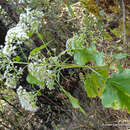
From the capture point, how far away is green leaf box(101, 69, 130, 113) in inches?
48.1

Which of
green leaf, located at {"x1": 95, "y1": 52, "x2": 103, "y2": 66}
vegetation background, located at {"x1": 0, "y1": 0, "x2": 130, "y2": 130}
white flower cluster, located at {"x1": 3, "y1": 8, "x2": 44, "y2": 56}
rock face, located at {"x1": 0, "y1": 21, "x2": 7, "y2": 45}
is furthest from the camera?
rock face, located at {"x1": 0, "y1": 21, "x2": 7, "y2": 45}

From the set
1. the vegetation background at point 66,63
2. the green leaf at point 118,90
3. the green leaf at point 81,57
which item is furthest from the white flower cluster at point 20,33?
the vegetation background at point 66,63

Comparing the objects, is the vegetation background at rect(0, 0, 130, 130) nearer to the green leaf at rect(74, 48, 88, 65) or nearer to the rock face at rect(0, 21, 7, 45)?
the rock face at rect(0, 21, 7, 45)

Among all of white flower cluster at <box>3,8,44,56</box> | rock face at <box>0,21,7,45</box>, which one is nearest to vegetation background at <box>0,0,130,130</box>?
rock face at <box>0,21,7,45</box>

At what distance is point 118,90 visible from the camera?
4.16 ft

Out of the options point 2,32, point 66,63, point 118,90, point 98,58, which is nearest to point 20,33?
point 98,58

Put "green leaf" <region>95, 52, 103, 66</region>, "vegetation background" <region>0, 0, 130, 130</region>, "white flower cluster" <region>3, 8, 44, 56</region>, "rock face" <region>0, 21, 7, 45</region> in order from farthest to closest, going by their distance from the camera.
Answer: "rock face" <region>0, 21, 7, 45</region>, "vegetation background" <region>0, 0, 130, 130</region>, "white flower cluster" <region>3, 8, 44, 56</region>, "green leaf" <region>95, 52, 103, 66</region>

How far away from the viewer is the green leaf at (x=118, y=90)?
122 centimetres

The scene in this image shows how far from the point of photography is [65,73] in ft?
11.8

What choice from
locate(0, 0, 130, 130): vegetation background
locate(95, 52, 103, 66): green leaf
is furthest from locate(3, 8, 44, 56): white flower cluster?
locate(0, 0, 130, 130): vegetation background

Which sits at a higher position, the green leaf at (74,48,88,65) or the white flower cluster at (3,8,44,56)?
the white flower cluster at (3,8,44,56)

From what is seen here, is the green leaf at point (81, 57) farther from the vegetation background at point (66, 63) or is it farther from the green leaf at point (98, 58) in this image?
the vegetation background at point (66, 63)

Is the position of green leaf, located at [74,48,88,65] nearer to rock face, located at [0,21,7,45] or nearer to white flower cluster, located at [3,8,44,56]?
white flower cluster, located at [3,8,44,56]

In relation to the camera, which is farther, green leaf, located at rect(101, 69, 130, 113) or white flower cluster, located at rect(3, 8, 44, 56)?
white flower cluster, located at rect(3, 8, 44, 56)
